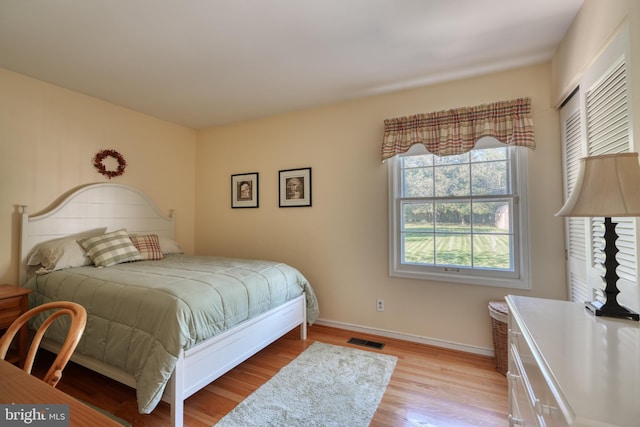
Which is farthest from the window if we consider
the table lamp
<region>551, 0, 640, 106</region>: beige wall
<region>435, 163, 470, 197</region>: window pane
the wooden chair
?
the wooden chair

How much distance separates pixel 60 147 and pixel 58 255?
43.7 inches

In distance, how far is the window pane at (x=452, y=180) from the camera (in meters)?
2.64

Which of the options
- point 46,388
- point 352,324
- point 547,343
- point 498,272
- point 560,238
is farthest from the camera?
point 352,324

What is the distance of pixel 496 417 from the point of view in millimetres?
1755

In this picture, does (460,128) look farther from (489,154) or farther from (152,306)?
(152,306)

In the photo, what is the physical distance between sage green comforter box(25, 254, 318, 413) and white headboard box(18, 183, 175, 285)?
0.43m

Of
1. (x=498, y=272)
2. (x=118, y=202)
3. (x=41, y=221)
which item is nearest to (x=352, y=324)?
(x=498, y=272)

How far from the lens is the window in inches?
97.0

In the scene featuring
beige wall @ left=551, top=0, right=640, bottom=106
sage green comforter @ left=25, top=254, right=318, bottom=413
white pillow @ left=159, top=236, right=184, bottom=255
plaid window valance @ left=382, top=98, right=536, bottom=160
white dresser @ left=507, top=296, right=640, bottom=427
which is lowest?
sage green comforter @ left=25, top=254, right=318, bottom=413

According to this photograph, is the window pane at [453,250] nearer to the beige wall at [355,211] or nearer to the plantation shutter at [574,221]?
the beige wall at [355,211]

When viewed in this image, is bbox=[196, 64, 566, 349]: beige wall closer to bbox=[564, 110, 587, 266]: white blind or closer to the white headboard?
bbox=[564, 110, 587, 266]: white blind

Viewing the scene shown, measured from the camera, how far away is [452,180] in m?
2.69

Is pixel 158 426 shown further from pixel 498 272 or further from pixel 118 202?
pixel 498 272

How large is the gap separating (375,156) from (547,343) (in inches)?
90.6
